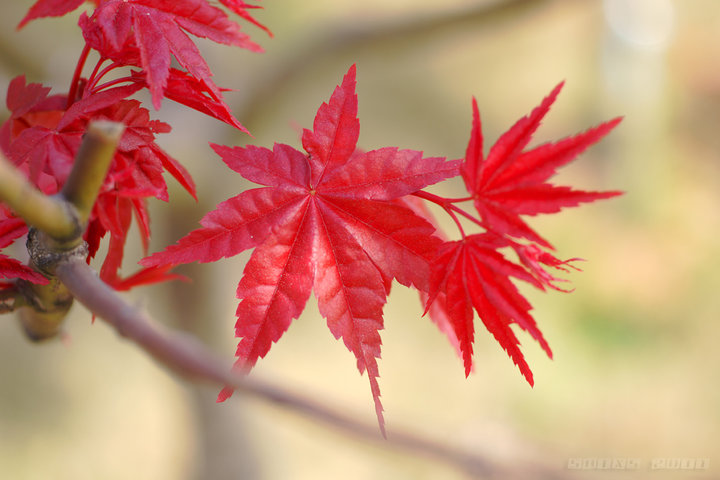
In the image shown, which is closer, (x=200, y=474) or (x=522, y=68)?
(x=200, y=474)

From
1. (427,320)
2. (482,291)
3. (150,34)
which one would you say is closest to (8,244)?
(150,34)

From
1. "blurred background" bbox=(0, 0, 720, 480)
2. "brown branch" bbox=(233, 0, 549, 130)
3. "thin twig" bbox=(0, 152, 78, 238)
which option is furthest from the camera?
"blurred background" bbox=(0, 0, 720, 480)

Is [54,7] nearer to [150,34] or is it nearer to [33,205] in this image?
[150,34]

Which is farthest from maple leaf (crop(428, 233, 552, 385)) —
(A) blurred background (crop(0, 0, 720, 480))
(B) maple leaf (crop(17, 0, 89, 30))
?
(A) blurred background (crop(0, 0, 720, 480))

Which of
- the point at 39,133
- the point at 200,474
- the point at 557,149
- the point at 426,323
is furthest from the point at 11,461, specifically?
the point at 557,149

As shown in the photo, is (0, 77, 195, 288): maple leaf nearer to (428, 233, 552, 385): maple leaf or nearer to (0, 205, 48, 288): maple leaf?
(0, 205, 48, 288): maple leaf

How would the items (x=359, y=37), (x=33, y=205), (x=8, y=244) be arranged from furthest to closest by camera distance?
1. (x=359, y=37)
2. (x=8, y=244)
3. (x=33, y=205)

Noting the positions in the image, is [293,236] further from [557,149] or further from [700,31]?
[700,31]
